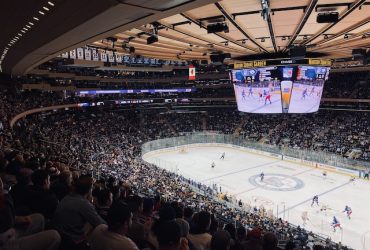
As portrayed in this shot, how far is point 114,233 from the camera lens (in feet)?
10.2

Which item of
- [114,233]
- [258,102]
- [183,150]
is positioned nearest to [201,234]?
[114,233]

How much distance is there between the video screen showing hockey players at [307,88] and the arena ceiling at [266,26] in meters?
3.18

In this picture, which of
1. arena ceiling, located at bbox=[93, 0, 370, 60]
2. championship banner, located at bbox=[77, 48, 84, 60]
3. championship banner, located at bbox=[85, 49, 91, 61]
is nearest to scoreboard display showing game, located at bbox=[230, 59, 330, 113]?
arena ceiling, located at bbox=[93, 0, 370, 60]

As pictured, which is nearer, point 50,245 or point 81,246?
point 50,245

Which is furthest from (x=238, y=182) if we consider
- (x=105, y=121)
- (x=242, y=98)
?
(x=105, y=121)

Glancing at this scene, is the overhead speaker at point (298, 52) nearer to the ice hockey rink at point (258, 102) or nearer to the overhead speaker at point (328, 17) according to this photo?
the ice hockey rink at point (258, 102)

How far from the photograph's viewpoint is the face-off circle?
25188 millimetres

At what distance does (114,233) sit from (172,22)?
8.23 m

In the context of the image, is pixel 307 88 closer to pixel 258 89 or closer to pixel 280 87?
pixel 280 87

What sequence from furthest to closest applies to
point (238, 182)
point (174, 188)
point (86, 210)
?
point (238, 182) → point (174, 188) → point (86, 210)

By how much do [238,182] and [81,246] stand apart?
79.2ft

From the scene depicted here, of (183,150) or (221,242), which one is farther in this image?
(183,150)

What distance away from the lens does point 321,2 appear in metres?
8.08

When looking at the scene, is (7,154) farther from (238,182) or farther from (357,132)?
(357,132)
